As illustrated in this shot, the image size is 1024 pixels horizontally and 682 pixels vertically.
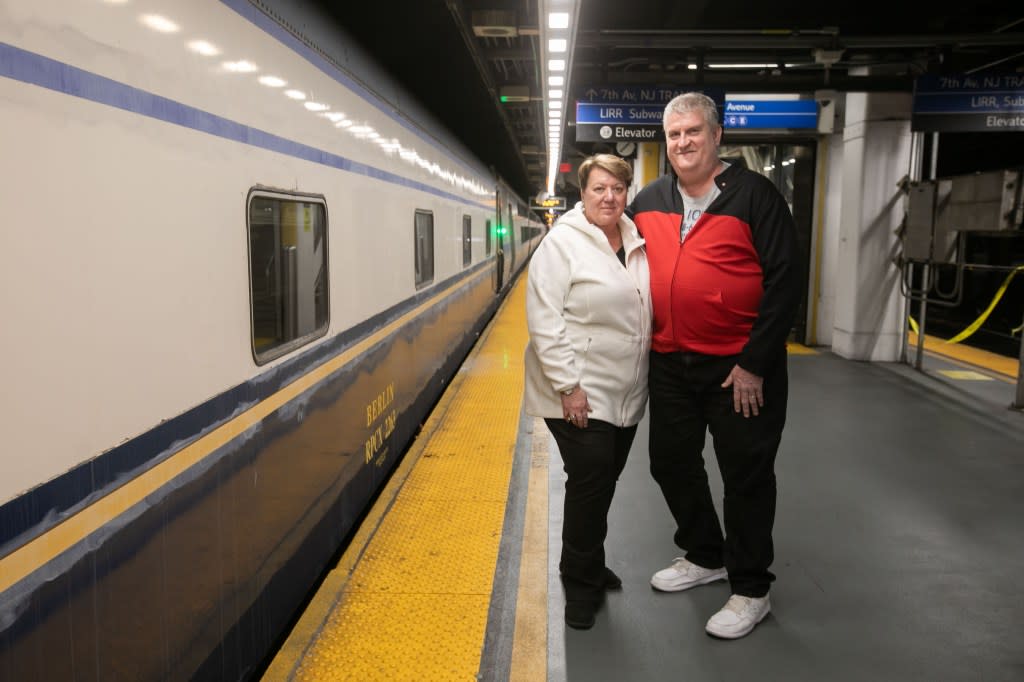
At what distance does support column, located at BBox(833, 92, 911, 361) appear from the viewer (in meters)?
9.44

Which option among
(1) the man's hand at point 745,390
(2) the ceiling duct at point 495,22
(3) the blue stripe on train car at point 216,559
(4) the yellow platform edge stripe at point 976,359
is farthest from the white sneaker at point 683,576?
(2) the ceiling duct at point 495,22

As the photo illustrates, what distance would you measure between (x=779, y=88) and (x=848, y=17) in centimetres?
180

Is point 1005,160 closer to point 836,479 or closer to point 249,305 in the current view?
point 836,479

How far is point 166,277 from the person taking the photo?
6.84 ft

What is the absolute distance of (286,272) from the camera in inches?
127

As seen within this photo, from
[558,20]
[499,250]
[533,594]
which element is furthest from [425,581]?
[499,250]

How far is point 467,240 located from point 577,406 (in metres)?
7.08

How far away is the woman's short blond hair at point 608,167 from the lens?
3.18 meters

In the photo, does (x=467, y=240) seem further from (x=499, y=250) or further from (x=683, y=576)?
(x=683, y=576)

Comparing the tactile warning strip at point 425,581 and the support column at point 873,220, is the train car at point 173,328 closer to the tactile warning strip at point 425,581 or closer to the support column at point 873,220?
the tactile warning strip at point 425,581

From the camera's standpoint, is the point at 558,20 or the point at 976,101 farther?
the point at 976,101

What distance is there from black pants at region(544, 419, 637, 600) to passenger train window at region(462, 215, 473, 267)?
6279 millimetres

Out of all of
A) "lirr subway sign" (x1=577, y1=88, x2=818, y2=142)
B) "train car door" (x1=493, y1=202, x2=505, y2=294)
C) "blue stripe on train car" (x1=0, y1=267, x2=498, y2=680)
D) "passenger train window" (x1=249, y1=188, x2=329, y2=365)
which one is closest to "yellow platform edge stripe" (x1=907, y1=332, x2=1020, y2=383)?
"lirr subway sign" (x1=577, y1=88, x2=818, y2=142)

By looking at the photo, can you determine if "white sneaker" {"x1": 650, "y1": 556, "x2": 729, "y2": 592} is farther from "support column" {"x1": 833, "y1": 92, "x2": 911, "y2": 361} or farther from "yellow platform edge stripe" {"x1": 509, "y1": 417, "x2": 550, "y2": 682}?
"support column" {"x1": 833, "y1": 92, "x2": 911, "y2": 361}
